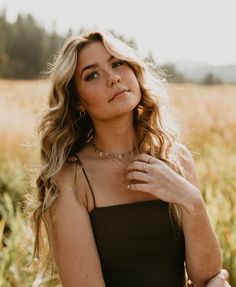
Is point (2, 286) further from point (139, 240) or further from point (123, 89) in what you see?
point (123, 89)

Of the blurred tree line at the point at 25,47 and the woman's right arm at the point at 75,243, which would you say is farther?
the blurred tree line at the point at 25,47

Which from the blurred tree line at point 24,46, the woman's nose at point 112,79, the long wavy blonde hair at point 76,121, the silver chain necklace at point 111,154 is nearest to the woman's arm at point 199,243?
the long wavy blonde hair at point 76,121

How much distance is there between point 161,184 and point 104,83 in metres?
0.50

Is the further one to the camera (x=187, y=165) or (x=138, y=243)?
(x=187, y=165)

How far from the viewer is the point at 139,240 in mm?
2477

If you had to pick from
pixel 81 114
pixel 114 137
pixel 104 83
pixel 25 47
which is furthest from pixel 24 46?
pixel 104 83

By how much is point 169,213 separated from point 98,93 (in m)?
0.61

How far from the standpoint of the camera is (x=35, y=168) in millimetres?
2721

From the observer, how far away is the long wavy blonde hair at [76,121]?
2498 millimetres

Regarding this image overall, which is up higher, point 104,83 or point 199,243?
point 104,83

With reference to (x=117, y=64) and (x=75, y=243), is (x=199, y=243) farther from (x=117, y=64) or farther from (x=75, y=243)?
(x=117, y=64)

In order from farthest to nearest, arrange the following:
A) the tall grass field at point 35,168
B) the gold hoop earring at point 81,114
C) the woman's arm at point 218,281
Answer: the tall grass field at point 35,168, the gold hoop earring at point 81,114, the woman's arm at point 218,281

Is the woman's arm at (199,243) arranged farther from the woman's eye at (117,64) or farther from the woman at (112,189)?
the woman's eye at (117,64)

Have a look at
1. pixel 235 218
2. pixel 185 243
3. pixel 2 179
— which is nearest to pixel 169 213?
pixel 185 243
